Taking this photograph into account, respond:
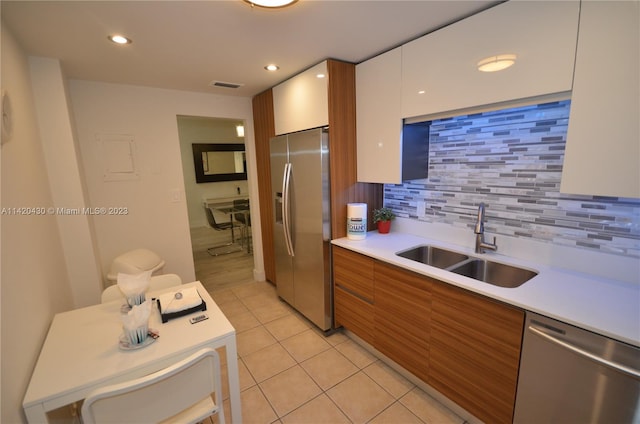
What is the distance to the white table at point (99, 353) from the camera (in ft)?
3.41

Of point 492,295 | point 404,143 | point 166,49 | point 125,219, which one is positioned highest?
point 166,49

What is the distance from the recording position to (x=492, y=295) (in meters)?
1.36

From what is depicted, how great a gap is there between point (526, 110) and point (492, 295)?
1138mm

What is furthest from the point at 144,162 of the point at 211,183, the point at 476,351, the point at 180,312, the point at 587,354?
the point at 587,354

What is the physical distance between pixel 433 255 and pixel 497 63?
4.37 ft

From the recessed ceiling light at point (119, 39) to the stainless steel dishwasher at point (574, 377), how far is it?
2.70 meters

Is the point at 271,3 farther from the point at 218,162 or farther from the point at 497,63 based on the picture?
the point at 218,162

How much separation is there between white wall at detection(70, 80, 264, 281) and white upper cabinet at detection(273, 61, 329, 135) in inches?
31.5

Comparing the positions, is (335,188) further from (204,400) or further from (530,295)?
(204,400)

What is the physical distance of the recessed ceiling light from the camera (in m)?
1.71

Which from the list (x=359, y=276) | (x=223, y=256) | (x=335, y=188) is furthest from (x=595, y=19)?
(x=223, y=256)

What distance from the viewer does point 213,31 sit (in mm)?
1673

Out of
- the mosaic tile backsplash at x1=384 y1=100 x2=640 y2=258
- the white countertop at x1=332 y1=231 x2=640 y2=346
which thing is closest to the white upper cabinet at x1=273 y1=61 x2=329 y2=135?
the mosaic tile backsplash at x1=384 y1=100 x2=640 y2=258

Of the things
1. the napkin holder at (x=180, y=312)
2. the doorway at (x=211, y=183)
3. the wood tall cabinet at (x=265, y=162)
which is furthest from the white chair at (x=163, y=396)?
the doorway at (x=211, y=183)
